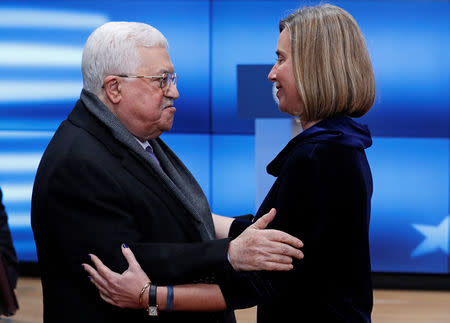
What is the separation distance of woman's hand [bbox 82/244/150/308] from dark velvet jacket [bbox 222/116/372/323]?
0.74ft

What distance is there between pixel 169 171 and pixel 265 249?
506mm

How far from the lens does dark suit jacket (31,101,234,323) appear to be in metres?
1.58

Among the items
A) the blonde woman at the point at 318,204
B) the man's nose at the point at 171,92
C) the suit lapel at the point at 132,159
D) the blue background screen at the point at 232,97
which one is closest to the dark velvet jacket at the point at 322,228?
the blonde woman at the point at 318,204

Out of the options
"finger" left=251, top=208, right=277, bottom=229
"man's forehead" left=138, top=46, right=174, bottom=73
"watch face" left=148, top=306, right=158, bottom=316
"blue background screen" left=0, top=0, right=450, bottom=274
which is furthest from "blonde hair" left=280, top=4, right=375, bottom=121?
"blue background screen" left=0, top=0, right=450, bottom=274

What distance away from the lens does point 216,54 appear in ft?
17.8

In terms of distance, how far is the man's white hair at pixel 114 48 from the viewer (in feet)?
5.65

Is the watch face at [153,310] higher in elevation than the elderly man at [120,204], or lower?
lower

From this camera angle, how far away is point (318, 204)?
4.95ft

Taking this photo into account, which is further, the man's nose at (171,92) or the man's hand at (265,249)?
the man's nose at (171,92)

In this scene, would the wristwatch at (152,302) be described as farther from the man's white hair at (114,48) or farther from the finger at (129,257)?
the man's white hair at (114,48)

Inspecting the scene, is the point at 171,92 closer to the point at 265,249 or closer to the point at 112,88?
the point at 112,88

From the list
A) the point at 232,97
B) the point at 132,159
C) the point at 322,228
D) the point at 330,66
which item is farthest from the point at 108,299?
the point at 232,97

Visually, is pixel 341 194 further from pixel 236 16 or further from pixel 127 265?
pixel 236 16

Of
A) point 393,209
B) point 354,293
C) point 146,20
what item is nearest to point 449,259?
point 393,209
